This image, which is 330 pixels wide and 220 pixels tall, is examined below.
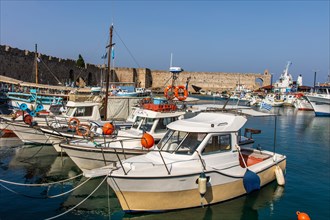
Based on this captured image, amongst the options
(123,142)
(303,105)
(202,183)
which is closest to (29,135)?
(123,142)

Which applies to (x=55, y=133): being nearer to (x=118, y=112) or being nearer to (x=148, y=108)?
(x=148, y=108)

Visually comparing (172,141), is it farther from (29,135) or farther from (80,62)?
(80,62)

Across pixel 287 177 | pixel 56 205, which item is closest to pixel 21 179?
pixel 56 205

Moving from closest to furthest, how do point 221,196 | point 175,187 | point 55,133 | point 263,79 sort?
point 175,187 < point 221,196 < point 55,133 < point 263,79

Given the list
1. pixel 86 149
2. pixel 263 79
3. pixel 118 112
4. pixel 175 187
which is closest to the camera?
pixel 175 187

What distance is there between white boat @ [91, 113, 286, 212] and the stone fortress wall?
3.69m

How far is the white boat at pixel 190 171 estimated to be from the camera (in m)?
7.92

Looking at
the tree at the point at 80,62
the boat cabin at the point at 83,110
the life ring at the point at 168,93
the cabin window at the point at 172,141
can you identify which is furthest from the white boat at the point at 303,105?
the cabin window at the point at 172,141

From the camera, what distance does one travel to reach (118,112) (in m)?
21.7

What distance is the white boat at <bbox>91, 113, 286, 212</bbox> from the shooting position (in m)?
7.92

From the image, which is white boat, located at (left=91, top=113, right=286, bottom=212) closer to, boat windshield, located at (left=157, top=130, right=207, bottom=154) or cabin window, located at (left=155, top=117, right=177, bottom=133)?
boat windshield, located at (left=157, top=130, right=207, bottom=154)

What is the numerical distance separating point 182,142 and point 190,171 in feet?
3.66

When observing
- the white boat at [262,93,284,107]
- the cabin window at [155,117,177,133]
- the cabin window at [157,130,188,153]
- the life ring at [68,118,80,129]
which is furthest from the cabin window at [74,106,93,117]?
the white boat at [262,93,284,107]

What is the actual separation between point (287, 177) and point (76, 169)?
888cm
